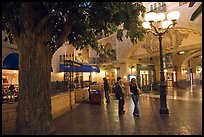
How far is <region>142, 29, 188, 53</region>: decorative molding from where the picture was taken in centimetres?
1512

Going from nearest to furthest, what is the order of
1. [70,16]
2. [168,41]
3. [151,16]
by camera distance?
[70,16], [151,16], [168,41]

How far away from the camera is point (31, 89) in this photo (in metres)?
5.53

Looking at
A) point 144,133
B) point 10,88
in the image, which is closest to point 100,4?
point 144,133

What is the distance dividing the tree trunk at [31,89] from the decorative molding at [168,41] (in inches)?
469

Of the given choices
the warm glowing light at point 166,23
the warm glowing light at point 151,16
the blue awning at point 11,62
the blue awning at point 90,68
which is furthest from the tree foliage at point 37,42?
the blue awning at point 90,68

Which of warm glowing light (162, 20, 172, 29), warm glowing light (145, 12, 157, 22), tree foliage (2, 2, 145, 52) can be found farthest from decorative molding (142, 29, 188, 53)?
tree foliage (2, 2, 145, 52)

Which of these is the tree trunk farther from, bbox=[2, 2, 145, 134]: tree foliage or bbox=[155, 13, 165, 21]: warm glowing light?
bbox=[155, 13, 165, 21]: warm glowing light

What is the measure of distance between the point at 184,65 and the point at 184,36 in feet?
45.4

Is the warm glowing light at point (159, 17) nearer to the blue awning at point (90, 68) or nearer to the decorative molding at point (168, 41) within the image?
the decorative molding at point (168, 41)

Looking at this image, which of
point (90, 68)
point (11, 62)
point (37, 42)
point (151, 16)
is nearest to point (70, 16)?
point (37, 42)

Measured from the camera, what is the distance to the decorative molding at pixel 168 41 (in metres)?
15.1

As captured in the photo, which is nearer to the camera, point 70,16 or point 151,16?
point 70,16

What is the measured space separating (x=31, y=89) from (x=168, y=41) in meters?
12.9

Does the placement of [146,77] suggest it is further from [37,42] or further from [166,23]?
[37,42]
